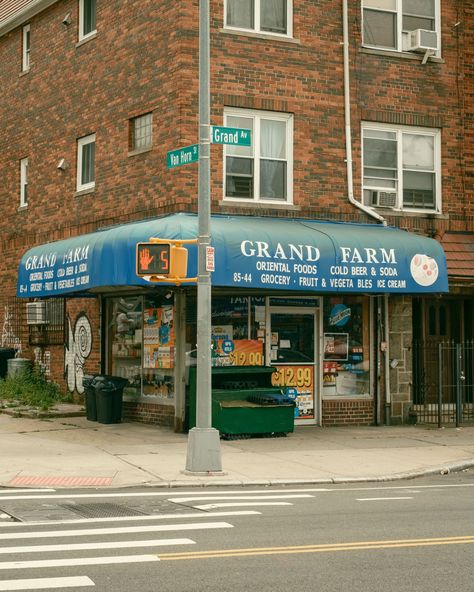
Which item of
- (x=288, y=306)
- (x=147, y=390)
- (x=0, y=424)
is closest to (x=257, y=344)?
(x=288, y=306)

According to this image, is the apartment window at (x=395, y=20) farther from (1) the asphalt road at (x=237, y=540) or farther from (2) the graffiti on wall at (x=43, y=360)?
(1) the asphalt road at (x=237, y=540)

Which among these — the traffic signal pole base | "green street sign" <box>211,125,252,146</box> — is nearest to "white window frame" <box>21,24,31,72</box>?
"green street sign" <box>211,125,252,146</box>

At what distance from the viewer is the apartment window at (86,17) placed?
22.2 meters

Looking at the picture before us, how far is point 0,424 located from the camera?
19578 millimetres

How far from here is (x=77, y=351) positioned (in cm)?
2242

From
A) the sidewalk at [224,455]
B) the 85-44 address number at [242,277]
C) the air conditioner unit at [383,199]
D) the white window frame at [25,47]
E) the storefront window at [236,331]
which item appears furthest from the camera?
the white window frame at [25,47]

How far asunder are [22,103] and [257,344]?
33.2 ft

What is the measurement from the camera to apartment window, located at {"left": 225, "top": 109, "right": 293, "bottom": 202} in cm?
1931

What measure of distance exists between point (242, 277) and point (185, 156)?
334cm

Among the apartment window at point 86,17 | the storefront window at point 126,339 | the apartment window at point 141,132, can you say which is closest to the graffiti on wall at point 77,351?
the storefront window at point 126,339

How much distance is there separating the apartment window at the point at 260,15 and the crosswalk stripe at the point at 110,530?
12152mm

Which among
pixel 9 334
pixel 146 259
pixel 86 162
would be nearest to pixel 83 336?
pixel 86 162

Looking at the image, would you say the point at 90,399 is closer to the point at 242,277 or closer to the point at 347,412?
the point at 242,277

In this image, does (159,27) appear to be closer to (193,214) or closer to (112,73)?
(112,73)
